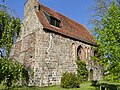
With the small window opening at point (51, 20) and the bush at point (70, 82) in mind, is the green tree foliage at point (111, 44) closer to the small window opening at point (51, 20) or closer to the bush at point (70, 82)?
the bush at point (70, 82)

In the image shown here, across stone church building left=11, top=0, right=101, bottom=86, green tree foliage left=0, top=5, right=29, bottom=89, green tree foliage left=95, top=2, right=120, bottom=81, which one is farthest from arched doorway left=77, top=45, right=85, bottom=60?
green tree foliage left=0, top=5, right=29, bottom=89

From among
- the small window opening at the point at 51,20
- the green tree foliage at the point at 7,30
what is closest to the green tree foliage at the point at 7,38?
the green tree foliage at the point at 7,30

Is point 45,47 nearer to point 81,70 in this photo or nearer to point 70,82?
point 70,82

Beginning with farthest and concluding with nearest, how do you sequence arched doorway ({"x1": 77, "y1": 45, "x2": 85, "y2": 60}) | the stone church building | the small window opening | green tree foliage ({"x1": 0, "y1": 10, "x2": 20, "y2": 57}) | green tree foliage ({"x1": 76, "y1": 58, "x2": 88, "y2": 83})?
arched doorway ({"x1": 77, "y1": 45, "x2": 85, "y2": 60})
green tree foliage ({"x1": 76, "y1": 58, "x2": 88, "y2": 83})
the small window opening
the stone church building
green tree foliage ({"x1": 0, "y1": 10, "x2": 20, "y2": 57})

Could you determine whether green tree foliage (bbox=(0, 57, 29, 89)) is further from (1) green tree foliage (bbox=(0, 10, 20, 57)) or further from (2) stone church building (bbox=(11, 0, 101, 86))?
(2) stone church building (bbox=(11, 0, 101, 86))

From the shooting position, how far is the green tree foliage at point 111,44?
11196 millimetres

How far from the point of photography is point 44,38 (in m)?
22.8

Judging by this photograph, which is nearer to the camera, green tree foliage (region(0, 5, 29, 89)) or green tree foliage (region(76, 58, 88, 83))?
green tree foliage (region(0, 5, 29, 89))

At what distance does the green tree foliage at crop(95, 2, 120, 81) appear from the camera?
1120 centimetres

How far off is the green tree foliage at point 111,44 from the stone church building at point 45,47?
→ 34.9ft

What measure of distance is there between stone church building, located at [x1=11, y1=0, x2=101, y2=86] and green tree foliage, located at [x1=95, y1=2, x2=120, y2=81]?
10648 millimetres

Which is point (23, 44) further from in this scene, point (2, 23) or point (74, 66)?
point (2, 23)

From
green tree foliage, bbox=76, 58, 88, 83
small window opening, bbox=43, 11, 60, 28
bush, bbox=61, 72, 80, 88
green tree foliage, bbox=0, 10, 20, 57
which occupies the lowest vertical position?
bush, bbox=61, 72, 80, 88

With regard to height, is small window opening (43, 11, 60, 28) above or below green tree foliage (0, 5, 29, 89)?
above
